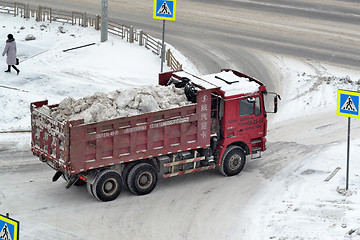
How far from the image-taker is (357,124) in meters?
27.5

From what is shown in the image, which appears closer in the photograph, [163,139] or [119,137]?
[119,137]

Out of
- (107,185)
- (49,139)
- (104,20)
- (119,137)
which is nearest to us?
(119,137)

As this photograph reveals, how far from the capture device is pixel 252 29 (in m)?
39.6

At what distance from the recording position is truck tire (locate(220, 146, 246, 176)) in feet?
74.1

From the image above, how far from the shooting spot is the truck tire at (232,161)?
22578 millimetres

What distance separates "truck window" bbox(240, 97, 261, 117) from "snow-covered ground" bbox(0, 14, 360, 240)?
1.97 meters

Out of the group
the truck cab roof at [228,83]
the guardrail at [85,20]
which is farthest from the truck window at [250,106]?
the guardrail at [85,20]

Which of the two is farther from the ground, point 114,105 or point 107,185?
point 114,105

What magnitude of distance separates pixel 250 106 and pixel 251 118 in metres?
0.38

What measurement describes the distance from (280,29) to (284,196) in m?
20.0

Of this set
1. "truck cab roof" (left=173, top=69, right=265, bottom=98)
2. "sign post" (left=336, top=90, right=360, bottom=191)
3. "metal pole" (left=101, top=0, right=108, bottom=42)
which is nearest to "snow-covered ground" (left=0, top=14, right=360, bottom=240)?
"metal pole" (left=101, top=0, right=108, bottom=42)

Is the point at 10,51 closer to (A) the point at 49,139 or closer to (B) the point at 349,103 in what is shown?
(A) the point at 49,139

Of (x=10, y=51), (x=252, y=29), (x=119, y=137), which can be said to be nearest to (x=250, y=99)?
(x=119, y=137)

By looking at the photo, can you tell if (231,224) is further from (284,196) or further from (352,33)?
(352,33)
